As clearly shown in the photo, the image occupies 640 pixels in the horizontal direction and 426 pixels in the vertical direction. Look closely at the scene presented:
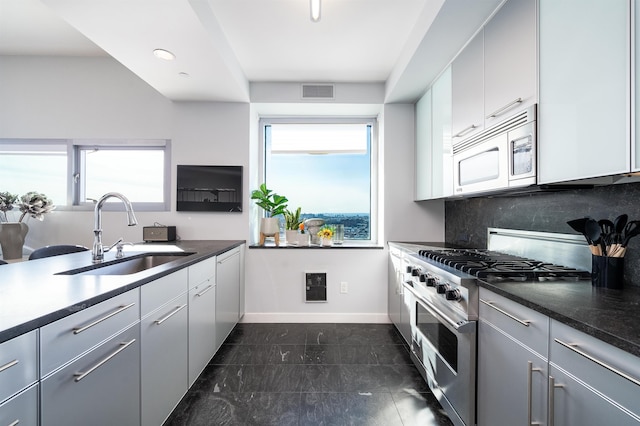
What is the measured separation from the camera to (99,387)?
0.98 metres

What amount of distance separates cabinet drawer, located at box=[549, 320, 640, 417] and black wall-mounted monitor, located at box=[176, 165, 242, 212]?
106 inches

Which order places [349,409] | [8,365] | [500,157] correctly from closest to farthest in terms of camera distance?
[8,365], [500,157], [349,409]

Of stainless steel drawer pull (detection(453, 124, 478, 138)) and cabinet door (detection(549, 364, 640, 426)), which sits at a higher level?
stainless steel drawer pull (detection(453, 124, 478, 138))

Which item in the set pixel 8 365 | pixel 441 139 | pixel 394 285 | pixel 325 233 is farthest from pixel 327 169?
pixel 8 365

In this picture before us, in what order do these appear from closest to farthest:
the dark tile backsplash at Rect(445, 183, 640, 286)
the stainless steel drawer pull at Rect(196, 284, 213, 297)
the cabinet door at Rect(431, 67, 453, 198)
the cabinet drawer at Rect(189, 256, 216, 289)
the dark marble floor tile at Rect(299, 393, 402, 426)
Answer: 1. the dark tile backsplash at Rect(445, 183, 640, 286)
2. the dark marble floor tile at Rect(299, 393, 402, 426)
3. the cabinet drawer at Rect(189, 256, 216, 289)
4. the stainless steel drawer pull at Rect(196, 284, 213, 297)
5. the cabinet door at Rect(431, 67, 453, 198)

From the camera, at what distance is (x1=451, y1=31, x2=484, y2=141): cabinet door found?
177 centimetres

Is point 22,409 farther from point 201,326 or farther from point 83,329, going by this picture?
point 201,326

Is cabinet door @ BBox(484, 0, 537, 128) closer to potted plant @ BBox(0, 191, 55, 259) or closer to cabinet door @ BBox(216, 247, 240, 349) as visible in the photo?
cabinet door @ BBox(216, 247, 240, 349)

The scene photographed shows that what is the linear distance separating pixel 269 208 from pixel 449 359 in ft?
7.13

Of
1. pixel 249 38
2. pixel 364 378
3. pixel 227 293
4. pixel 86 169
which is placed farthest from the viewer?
pixel 86 169

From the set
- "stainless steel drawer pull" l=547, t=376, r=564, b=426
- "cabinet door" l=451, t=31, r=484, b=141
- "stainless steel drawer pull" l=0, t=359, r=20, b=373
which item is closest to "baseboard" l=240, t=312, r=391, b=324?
"cabinet door" l=451, t=31, r=484, b=141

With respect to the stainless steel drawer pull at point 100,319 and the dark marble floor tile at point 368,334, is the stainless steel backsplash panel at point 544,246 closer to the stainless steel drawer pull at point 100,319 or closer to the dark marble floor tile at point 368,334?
the dark marble floor tile at point 368,334

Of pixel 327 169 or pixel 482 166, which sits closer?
pixel 482 166

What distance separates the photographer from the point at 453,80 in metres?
2.10
